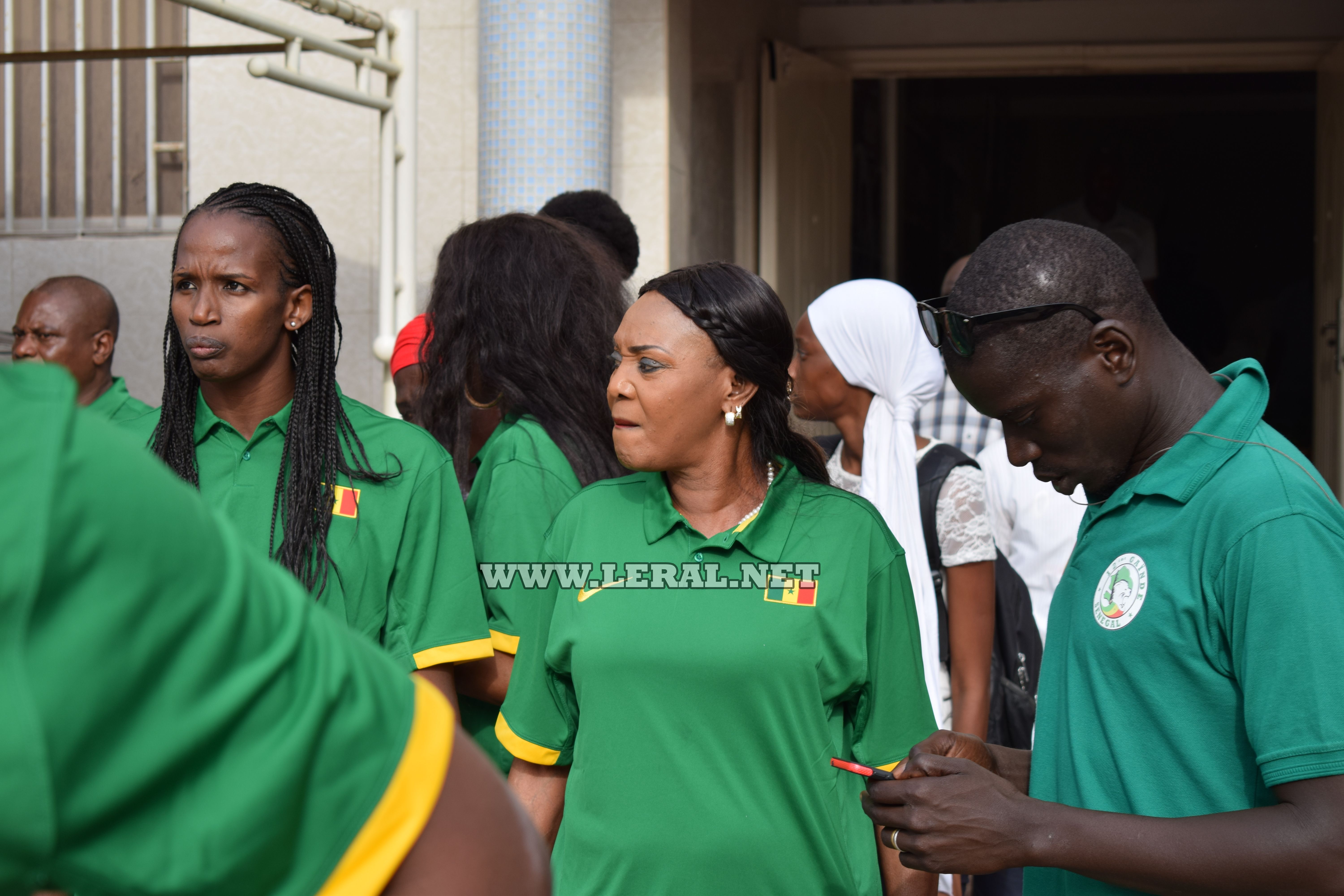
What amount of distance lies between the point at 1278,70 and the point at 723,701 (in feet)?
21.7

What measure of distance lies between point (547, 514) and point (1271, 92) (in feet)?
35.7

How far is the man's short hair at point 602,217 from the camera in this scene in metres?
4.22

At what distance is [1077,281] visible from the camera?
1.62 metres

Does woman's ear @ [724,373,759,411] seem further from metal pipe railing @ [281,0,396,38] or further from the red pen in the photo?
metal pipe railing @ [281,0,396,38]

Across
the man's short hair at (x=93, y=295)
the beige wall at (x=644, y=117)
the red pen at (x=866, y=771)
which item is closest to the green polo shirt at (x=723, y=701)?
the red pen at (x=866, y=771)

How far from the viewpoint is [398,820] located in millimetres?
813

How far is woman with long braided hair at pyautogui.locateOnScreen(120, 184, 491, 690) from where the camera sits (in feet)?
7.25

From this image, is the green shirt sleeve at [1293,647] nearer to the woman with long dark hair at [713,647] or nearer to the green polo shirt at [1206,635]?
the green polo shirt at [1206,635]

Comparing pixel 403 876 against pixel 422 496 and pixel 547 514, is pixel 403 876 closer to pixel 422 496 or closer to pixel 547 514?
pixel 422 496

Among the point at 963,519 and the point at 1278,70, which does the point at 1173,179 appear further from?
the point at 963,519

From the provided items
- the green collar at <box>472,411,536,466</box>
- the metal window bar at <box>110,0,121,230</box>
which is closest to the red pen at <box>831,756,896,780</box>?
the green collar at <box>472,411,536,466</box>

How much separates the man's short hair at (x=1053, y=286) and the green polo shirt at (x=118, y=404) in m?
3.62

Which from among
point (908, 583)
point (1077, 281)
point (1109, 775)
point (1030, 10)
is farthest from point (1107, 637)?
point (1030, 10)

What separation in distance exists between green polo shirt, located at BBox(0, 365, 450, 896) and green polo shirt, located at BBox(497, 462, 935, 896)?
3.98 ft
